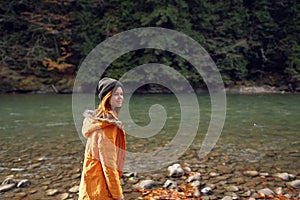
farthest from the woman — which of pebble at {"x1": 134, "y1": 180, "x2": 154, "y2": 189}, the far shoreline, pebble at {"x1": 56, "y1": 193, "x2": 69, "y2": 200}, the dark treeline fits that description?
the dark treeline

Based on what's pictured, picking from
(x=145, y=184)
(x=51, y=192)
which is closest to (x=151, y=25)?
(x=145, y=184)

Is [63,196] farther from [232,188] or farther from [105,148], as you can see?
[232,188]

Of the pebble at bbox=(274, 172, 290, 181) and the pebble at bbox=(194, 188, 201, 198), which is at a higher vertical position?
the pebble at bbox=(274, 172, 290, 181)

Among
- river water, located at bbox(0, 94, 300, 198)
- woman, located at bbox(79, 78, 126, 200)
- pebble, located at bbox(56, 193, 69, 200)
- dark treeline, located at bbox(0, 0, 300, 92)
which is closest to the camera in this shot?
woman, located at bbox(79, 78, 126, 200)

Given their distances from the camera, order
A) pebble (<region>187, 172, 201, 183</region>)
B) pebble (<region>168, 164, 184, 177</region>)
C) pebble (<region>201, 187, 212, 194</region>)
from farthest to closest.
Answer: pebble (<region>168, 164, 184, 177</region>) → pebble (<region>187, 172, 201, 183</region>) → pebble (<region>201, 187, 212, 194</region>)

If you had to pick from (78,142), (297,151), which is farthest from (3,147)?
(297,151)

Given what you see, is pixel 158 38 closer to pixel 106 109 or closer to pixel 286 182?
pixel 286 182

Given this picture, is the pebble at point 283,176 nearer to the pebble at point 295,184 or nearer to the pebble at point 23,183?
the pebble at point 295,184

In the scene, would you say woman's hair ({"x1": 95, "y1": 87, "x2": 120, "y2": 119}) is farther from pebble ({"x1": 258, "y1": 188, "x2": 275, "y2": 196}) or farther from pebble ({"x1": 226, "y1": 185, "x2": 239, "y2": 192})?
pebble ({"x1": 258, "y1": 188, "x2": 275, "y2": 196})

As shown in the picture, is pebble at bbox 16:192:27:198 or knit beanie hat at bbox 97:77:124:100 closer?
knit beanie hat at bbox 97:77:124:100

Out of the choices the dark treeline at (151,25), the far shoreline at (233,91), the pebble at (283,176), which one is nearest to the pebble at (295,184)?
the pebble at (283,176)

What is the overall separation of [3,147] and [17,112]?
4.43m

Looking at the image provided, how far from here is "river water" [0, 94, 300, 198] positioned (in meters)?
4.72

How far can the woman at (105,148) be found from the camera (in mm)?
2068
